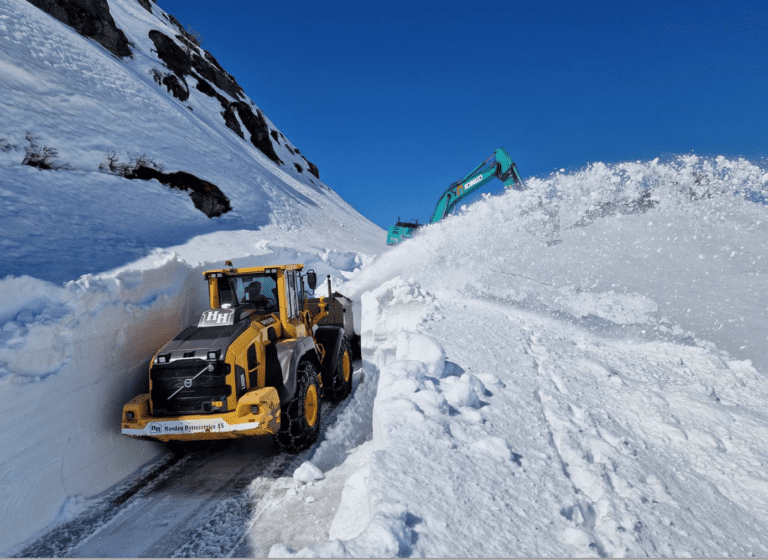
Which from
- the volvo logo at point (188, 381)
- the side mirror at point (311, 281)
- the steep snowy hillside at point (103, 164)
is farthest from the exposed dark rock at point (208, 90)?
the volvo logo at point (188, 381)

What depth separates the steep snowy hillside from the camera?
8180 millimetres

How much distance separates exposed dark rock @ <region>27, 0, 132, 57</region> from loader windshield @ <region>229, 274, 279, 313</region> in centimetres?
2162

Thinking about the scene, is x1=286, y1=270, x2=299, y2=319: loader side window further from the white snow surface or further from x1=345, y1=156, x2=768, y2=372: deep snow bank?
x1=345, y1=156, x2=768, y2=372: deep snow bank

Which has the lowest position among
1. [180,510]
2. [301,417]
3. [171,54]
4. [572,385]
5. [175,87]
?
[180,510]

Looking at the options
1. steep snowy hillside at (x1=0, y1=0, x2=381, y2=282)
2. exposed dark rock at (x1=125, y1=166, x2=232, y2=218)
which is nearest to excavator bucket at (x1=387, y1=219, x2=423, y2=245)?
steep snowy hillside at (x1=0, y1=0, x2=381, y2=282)

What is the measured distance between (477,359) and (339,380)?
2.23 m

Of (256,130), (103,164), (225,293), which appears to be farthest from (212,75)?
(225,293)

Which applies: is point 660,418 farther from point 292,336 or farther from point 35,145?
point 35,145

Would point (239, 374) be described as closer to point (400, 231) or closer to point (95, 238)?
point (95, 238)

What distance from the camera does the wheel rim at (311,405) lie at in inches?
216

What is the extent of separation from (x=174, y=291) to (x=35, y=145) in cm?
761

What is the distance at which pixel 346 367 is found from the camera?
7387 millimetres

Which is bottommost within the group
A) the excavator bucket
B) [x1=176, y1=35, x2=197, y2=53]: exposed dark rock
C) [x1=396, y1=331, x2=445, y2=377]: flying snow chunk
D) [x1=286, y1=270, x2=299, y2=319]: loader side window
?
[x1=396, y1=331, x2=445, y2=377]: flying snow chunk

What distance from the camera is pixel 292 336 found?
19.6 feet
